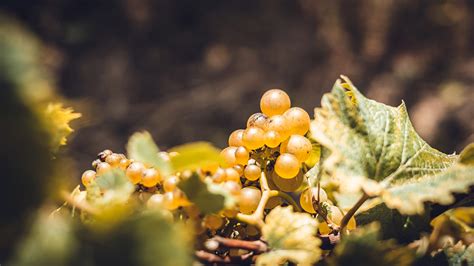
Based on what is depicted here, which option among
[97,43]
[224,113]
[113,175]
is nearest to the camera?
[113,175]

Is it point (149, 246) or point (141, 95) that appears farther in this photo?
point (141, 95)

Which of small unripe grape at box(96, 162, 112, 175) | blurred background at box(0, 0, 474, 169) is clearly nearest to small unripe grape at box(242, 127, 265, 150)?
small unripe grape at box(96, 162, 112, 175)

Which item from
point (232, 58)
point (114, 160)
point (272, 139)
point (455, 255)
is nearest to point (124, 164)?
point (114, 160)

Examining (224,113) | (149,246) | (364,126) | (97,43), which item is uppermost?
(97,43)

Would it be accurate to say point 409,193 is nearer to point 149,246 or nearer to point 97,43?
point 149,246

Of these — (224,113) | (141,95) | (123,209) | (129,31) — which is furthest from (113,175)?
(129,31)

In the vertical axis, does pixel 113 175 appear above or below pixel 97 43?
below

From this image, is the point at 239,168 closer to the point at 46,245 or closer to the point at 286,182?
the point at 286,182

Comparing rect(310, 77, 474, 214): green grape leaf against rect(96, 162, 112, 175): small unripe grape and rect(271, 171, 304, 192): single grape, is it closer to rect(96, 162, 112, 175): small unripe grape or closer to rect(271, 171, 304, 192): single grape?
rect(271, 171, 304, 192): single grape
